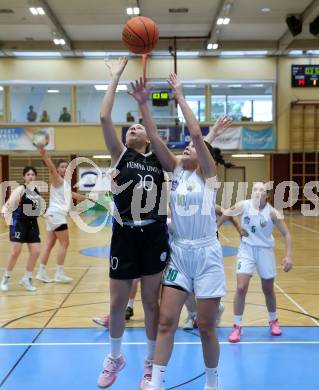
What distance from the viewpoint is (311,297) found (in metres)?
6.69

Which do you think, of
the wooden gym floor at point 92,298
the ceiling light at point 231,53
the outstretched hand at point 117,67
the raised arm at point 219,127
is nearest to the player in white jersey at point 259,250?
the wooden gym floor at point 92,298

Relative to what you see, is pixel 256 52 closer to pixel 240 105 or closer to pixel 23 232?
pixel 240 105

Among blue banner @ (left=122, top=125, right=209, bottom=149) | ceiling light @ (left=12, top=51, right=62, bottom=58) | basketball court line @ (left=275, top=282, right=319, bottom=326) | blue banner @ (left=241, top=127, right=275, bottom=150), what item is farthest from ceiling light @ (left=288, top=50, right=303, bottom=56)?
basketball court line @ (left=275, top=282, right=319, bottom=326)

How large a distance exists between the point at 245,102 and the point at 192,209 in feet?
67.6

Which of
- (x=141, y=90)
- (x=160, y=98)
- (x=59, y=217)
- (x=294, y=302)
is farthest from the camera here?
(x=160, y=98)

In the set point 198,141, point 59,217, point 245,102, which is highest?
point 245,102

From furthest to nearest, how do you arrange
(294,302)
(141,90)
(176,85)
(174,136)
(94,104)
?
(94,104) → (174,136) → (294,302) → (141,90) → (176,85)

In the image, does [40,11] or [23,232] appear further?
[40,11]

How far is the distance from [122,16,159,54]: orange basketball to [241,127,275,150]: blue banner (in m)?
19.1

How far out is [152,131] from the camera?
353cm

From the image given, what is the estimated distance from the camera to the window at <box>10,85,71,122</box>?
75.3 feet

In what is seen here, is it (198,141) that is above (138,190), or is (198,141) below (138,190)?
above

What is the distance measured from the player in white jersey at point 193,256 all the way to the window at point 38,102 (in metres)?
20.4

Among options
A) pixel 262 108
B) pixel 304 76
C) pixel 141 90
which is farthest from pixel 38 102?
pixel 141 90
